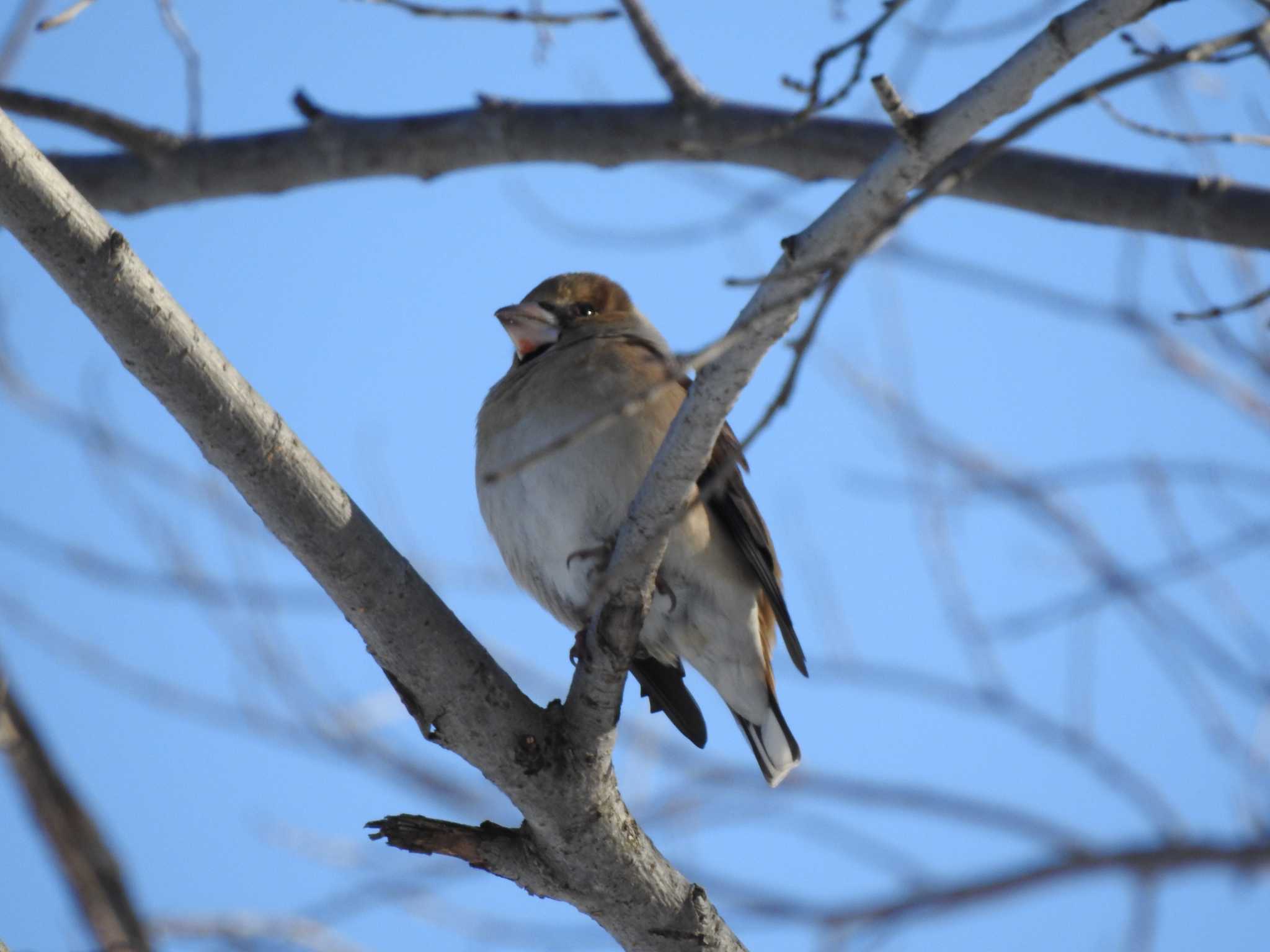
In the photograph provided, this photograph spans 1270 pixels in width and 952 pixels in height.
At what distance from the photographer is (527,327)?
16.1 ft

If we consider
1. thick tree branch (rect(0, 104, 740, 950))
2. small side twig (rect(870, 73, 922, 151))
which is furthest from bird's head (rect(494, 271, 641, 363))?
small side twig (rect(870, 73, 922, 151))

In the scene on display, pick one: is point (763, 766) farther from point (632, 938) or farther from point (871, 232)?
point (871, 232)

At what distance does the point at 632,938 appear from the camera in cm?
326

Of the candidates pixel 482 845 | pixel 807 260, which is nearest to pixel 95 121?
pixel 482 845

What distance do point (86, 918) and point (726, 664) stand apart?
3283 millimetres

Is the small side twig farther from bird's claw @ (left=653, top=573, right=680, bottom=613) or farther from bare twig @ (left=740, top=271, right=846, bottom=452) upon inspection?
bird's claw @ (left=653, top=573, right=680, bottom=613)

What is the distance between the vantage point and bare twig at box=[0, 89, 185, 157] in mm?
4762

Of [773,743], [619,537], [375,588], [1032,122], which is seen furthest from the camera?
[773,743]

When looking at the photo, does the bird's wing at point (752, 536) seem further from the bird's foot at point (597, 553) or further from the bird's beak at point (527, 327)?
the bird's beak at point (527, 327)

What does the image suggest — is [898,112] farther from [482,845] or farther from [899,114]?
[482,845]

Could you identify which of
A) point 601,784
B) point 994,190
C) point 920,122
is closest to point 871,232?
point 920,122

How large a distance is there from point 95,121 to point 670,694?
290cm

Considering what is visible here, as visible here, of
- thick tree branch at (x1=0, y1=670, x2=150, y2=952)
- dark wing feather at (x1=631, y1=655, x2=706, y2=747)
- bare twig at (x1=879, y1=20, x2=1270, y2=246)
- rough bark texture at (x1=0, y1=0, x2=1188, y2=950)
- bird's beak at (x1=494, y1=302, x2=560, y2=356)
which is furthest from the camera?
bird's beak at (x1=494, y1=302, x2=560, y2=356)

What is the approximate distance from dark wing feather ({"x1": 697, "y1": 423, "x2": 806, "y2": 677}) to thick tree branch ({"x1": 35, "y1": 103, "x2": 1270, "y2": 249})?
104cm
